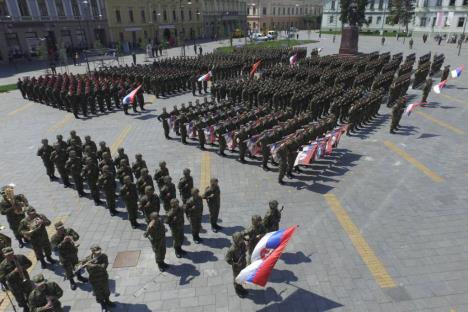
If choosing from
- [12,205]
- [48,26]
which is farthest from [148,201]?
[48,26]

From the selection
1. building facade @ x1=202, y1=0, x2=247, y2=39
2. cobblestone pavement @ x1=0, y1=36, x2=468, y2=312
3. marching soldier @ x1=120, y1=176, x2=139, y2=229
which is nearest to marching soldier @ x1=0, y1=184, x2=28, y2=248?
cobblestone pavement @ x1=0, y1=36, x2=468, y2=312

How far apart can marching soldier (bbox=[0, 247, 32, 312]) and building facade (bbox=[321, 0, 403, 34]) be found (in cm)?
7629

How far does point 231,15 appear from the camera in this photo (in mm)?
76938

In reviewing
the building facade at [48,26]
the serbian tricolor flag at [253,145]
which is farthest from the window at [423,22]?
the serbian tricolor flag at [253,145]

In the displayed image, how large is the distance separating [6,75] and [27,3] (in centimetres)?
1228

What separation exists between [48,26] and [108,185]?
43.3 meters

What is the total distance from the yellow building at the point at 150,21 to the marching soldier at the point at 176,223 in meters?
42.8

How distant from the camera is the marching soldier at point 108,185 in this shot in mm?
8930

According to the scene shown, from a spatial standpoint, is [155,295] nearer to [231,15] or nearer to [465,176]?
[465,176]

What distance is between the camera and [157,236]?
22.9 feet

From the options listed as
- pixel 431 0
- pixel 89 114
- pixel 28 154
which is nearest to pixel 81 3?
pixel 89 114

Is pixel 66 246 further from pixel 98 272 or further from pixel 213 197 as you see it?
pixel 213 197

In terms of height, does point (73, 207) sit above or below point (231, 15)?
below

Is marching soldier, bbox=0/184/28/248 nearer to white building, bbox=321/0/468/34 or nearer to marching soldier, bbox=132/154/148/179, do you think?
marching soldier, bbox=132/154/148/179
